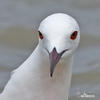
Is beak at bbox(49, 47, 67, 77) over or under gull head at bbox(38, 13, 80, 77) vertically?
under

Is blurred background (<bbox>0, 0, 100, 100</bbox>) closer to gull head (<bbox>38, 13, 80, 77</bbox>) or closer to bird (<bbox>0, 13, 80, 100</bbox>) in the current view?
bird (<bbox>0, 13, 80, 100</bbox>)

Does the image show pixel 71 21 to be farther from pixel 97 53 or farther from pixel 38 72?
pixel 97 53

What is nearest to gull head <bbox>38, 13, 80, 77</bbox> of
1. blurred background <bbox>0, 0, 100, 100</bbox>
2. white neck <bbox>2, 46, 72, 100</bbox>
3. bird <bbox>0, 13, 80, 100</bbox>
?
bird <bbox>0, 13, 80, 100</bbox>

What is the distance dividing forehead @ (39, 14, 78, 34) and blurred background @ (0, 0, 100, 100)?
2.35 m

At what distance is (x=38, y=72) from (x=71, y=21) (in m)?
0.49

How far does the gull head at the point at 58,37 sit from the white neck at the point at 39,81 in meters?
0.20

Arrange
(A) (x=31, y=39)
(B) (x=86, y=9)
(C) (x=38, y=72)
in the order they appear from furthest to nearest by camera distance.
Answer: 1. (B) (x=86, y=9)
2. (A) (x=31, y=39)
3. (C) (x=38, y=72)

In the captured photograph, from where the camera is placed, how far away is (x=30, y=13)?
8.09 m

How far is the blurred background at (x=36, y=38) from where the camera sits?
6.98m

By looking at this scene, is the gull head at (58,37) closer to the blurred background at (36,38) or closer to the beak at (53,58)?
the beak at (53,58)

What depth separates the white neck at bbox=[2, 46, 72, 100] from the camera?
456 centimetres

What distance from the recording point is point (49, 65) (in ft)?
14.7

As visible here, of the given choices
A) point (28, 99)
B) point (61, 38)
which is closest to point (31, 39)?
point (28, 99)

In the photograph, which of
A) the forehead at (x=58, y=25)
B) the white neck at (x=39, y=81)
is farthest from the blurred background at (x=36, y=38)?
the forehead at (x=58, y=25)
